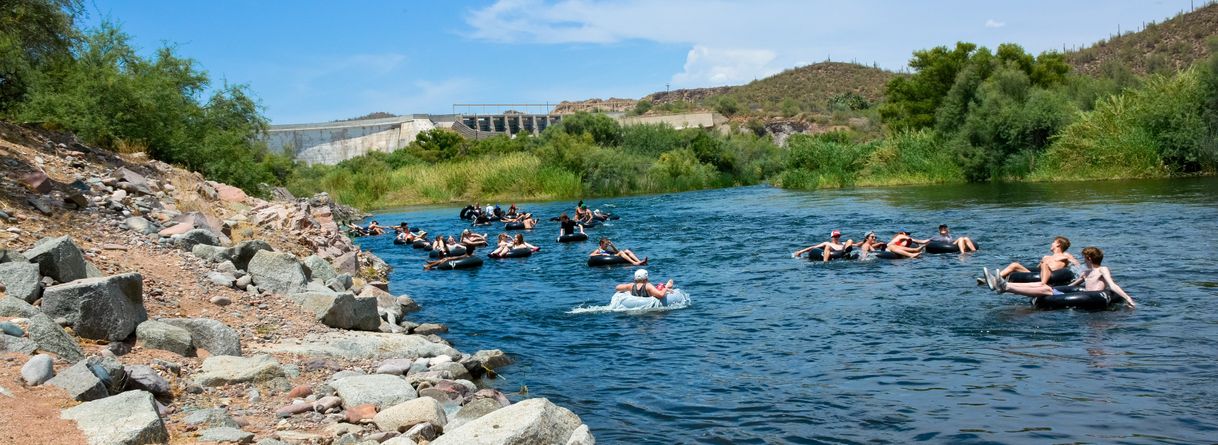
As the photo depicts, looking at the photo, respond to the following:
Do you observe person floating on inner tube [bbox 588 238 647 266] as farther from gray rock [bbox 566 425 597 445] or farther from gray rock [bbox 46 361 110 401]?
gray rock [bbox 46 361 110 401]

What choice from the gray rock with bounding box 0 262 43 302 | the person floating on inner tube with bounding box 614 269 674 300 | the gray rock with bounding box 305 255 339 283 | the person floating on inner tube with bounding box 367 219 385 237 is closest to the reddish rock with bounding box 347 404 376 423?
the gray rock with bounding box 0 262 43 302

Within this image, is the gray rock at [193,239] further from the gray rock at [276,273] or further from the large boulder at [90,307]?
the large boulder at [90,307]

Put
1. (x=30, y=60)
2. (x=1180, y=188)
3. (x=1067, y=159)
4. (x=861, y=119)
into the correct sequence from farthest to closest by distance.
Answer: (x=861, y=119), (x=1067, y=159), (x=1180, y=188), (x=30, y=60)

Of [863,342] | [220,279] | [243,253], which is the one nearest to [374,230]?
[243,253]

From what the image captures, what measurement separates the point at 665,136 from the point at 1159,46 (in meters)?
45.7

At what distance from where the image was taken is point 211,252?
1351cm

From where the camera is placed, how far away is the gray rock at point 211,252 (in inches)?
527

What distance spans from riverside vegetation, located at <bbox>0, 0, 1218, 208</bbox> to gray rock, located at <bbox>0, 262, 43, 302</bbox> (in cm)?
1006

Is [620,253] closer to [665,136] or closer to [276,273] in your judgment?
[276,273]

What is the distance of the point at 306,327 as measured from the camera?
1153 centimetres

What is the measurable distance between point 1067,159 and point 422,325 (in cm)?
4400

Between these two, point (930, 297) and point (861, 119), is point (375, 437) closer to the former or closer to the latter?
point (930, 297)

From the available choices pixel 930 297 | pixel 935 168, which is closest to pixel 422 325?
pixel 930 297

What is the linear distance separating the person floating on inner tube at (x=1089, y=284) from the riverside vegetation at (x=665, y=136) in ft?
60.6
